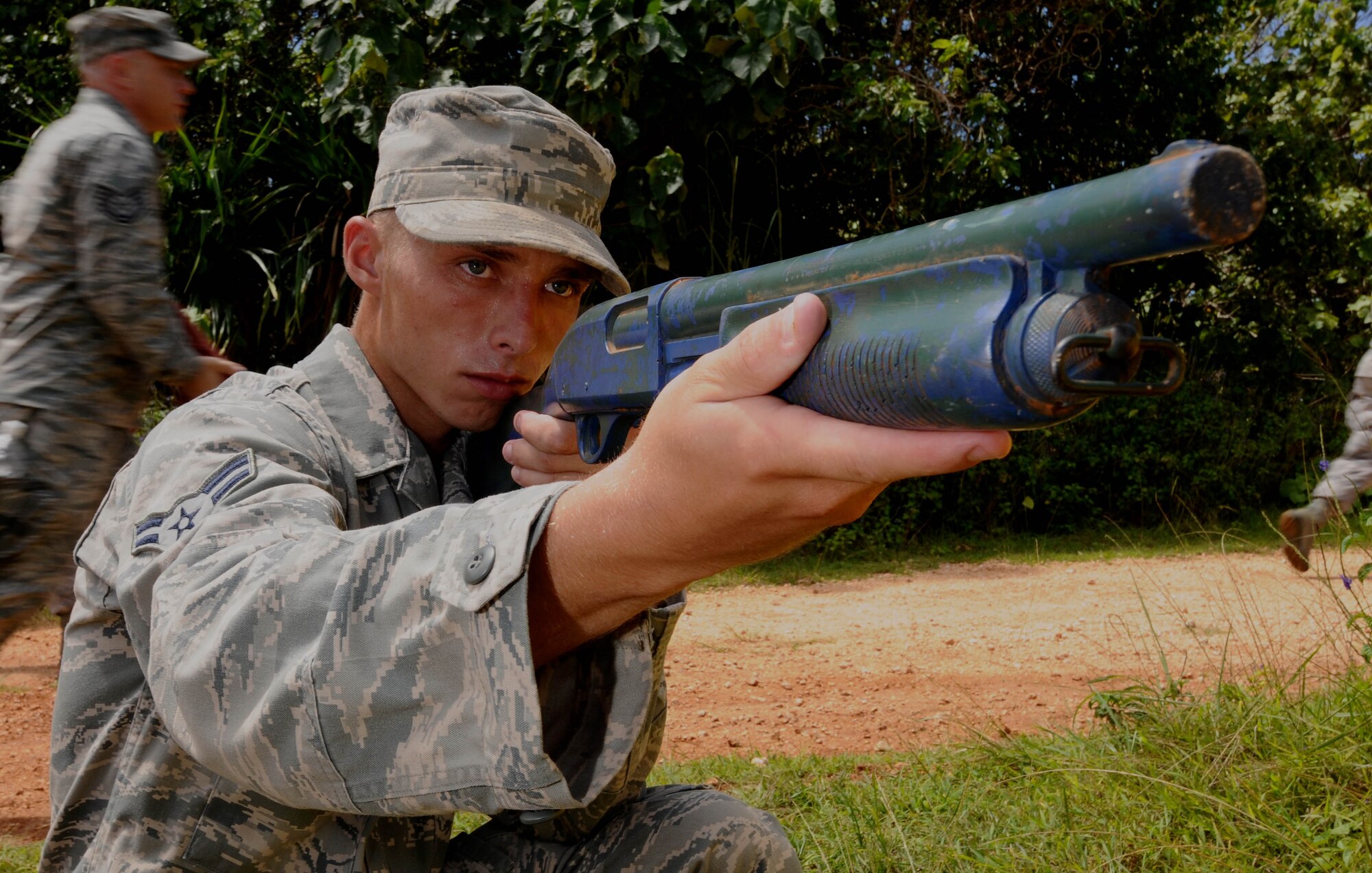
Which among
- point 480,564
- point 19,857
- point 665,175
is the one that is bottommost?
point 19,857

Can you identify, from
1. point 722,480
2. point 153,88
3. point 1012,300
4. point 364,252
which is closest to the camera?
point 1012,300

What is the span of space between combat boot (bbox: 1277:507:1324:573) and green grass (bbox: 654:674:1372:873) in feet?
2.58

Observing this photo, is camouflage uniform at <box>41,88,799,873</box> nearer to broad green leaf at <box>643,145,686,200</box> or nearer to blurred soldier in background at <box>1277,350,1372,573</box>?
blurred soldier in background at <box>1277,350,1372,573</box>

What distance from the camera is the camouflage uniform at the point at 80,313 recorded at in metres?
3.18

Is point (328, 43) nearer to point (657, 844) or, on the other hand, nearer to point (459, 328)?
point (459, 328)

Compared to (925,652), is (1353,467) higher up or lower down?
higher up

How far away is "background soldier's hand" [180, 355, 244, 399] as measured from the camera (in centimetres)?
360

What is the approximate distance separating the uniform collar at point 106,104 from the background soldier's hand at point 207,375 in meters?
0.72

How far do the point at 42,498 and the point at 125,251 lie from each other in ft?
2.50

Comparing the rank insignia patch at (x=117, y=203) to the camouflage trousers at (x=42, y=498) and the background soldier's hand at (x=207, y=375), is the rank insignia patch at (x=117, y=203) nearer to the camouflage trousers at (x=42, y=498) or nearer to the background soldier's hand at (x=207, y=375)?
the background soldier's hand at (x=207, y=375)

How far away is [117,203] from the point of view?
336 centimetres

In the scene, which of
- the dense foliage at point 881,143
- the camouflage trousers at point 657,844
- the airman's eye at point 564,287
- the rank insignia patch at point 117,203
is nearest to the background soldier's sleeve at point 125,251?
the rank insignia patch at point 117,203

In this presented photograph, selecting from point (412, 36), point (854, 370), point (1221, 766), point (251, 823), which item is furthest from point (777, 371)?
point (412, 36)

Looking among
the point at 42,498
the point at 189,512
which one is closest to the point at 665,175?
the point at 42,498
